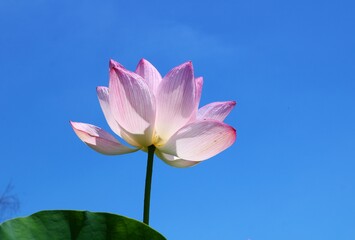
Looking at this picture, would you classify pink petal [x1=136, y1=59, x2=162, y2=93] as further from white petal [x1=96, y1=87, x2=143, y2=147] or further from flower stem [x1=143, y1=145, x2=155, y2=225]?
flower stem [x1=143, y1=145, x2=155, y2=225]

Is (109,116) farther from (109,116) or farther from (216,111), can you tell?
(216,111)

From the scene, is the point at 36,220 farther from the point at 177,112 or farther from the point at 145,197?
the point at 177,112

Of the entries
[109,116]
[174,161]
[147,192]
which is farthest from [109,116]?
[147,192]

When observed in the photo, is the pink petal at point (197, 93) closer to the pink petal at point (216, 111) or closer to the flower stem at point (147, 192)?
the pink petal at point (216, 111)

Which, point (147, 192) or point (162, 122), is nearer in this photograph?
point (147, 192)

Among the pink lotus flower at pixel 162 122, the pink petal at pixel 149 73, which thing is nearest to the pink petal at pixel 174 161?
the pink lotus flower at pixel 162 122

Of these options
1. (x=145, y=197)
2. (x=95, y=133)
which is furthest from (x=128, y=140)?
(x=145, y=197)

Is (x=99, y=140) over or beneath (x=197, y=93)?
beneath
